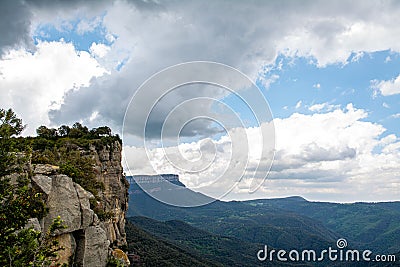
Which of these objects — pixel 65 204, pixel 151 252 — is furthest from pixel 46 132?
pixel 151 252

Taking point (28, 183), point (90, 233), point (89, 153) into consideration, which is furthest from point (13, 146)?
point (89, 153)

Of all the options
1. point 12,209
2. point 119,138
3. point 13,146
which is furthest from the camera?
point 119,138

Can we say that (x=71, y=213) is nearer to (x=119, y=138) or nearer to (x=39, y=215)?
(x=39, y=215)

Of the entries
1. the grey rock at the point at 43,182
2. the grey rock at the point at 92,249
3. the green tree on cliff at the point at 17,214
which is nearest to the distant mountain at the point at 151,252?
Result: the grey rock at the point at 92,249

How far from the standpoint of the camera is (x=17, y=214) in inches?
847

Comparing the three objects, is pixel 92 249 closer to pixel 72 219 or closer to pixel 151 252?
pixel 72 219

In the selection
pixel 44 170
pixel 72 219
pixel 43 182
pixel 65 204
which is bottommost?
pixel 72 219

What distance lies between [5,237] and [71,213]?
8093 mm

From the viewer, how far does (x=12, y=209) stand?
21.4 metres

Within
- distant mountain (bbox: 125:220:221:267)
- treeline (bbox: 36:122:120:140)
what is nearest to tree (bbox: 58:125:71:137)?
treeline (bbox: 36:122:120:140)

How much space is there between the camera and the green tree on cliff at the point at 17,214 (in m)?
19.0

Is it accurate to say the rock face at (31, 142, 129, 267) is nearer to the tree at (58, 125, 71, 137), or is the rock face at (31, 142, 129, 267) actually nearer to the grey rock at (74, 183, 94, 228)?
the grey rock at (74, 183, 94, 228)

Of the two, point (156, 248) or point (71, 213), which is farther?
point (156, 248)

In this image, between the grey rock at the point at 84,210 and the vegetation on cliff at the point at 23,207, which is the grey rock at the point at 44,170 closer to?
the vegetation on cliff at the point at 23,207
